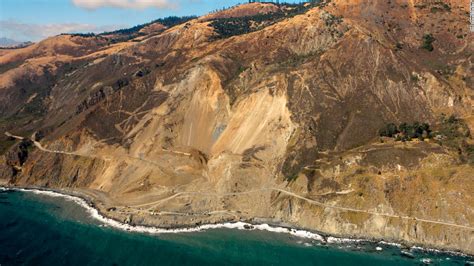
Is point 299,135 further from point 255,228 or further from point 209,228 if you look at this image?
point 209,228

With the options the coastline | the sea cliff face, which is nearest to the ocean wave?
the coastline

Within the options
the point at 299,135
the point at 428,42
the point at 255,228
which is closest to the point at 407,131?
the point at 299,135

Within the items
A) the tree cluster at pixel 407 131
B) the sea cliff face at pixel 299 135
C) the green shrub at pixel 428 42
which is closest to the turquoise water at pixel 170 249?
the sea cliff face at pixel 299 135

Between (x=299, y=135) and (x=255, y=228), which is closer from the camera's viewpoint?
(x=255, y=228)

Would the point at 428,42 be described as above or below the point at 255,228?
above

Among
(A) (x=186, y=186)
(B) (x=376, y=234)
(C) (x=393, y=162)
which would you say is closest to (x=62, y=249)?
(A) (x=186, y=186)

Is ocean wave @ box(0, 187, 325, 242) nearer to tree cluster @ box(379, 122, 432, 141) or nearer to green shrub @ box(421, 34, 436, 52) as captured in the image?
tree cluster @ box(379, 122, 432, 141)
